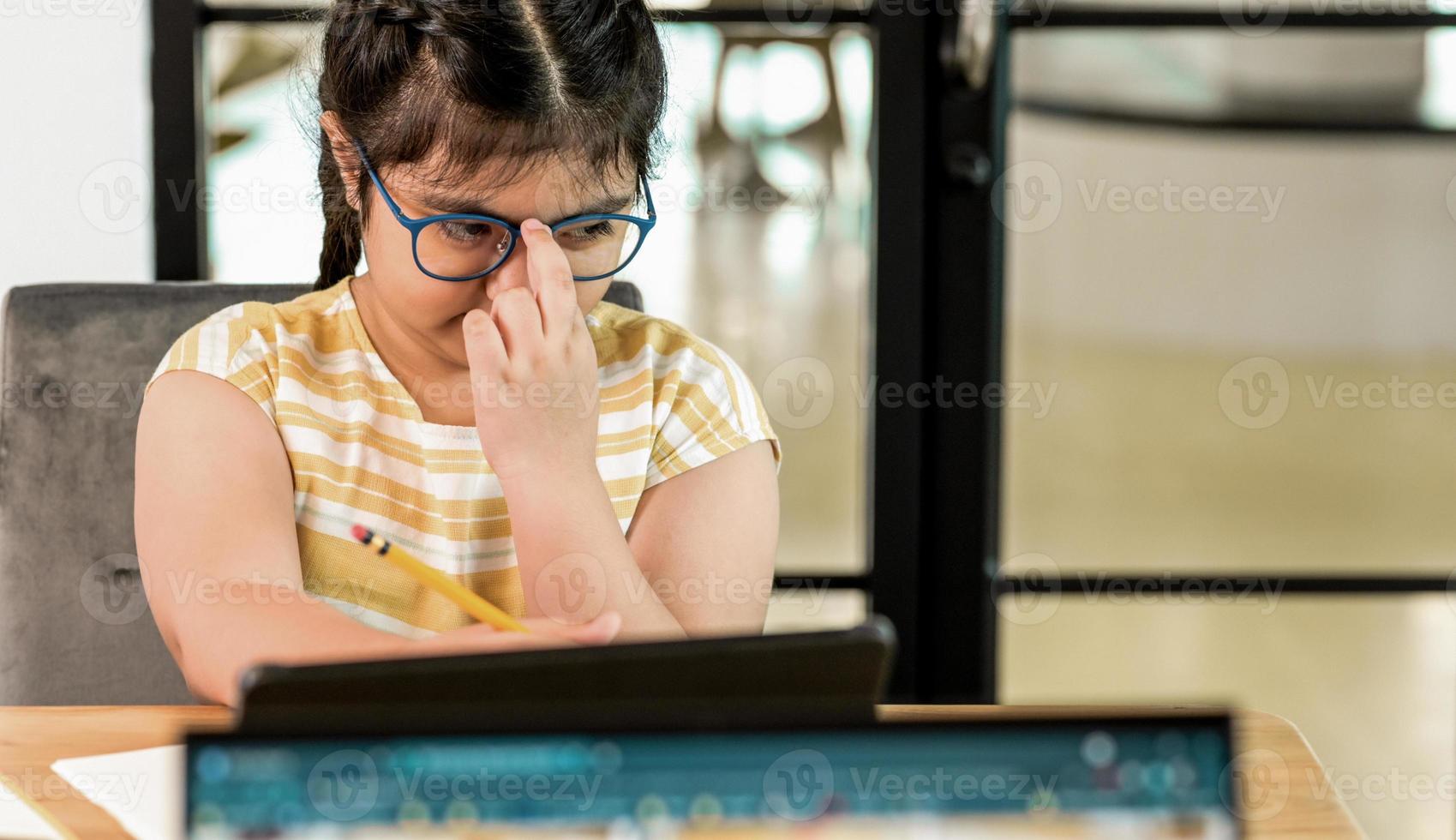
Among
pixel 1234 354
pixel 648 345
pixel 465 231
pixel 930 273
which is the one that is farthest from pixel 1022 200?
pixel 1234 354

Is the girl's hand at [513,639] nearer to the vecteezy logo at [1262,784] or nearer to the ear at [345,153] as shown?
the vecteezy logo at [1262,784]

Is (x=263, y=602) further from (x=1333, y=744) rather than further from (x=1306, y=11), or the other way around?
(x=1333, y=744)

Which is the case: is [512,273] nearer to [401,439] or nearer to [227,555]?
[401,439]

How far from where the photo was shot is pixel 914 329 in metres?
1.73

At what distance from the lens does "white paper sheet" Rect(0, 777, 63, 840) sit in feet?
2.07

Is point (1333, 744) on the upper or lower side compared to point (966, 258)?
lower

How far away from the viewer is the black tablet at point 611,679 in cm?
56

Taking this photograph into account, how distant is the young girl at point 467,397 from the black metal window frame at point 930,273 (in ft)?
1.87

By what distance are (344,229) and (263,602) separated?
48 centimetres

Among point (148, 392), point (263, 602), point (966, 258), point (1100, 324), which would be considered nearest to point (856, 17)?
point (966, 258)
